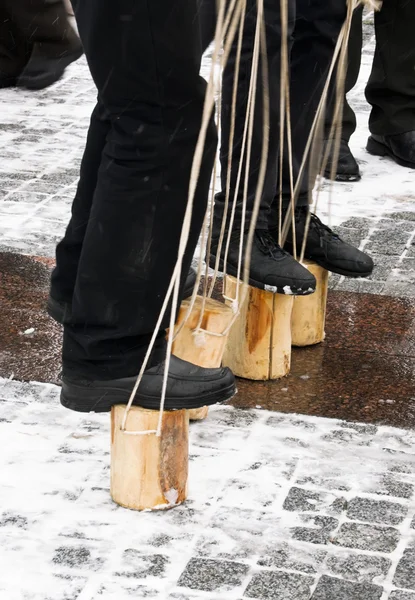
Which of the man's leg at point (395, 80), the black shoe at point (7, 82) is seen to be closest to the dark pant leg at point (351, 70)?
the man's leg at point (395, 80)

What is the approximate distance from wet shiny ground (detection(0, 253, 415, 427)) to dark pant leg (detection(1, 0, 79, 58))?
112 inches

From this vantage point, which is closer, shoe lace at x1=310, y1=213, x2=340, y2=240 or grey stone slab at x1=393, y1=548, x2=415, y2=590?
grey stone slab at x1=393, y1=548, x2=415, y2=590

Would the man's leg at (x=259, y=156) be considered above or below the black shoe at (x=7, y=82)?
Answer: above

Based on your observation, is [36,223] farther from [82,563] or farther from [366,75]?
[366,75]

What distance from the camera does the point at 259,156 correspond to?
3.38 m

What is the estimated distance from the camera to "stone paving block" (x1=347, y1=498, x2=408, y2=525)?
2.61m

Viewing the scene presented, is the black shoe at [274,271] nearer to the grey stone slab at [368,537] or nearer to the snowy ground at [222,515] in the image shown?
the snowy ground at [222,515]

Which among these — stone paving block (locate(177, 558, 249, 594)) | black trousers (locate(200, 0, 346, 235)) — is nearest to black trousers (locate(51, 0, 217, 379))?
stone paving block (locate(177, 558, 249, 594))

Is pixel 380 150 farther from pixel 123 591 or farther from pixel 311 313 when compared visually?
pixel 123 591

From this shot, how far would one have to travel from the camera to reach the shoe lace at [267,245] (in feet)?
11.0

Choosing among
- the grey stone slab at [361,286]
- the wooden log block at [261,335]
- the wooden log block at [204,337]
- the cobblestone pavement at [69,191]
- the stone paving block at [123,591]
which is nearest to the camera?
the stone paving block at [123,591]

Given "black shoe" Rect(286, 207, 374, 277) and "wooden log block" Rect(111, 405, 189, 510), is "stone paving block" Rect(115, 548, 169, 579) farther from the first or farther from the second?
"black shoe" Rect(286, 207, 374, 277)

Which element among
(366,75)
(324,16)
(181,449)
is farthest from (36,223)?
(366,75)

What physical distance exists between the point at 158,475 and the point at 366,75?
4953mm
